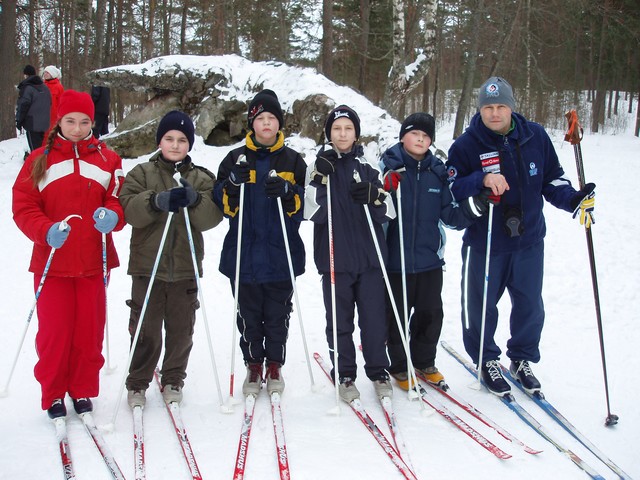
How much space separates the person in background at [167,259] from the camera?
10.8 feet

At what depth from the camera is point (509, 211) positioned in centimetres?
356

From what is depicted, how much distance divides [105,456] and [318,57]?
74.1ft

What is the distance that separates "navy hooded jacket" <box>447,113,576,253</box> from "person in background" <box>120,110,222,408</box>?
177 centimetres

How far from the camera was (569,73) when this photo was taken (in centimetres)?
2784

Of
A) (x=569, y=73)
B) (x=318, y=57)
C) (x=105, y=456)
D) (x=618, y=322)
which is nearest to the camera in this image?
(x=105, y=456)

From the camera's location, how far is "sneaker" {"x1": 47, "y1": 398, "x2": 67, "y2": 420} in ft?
10.2

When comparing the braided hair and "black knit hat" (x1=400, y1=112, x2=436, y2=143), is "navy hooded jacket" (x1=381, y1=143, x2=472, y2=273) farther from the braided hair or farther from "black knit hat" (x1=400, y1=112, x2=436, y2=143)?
the braided hair

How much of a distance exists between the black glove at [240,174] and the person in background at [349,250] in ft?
1.34

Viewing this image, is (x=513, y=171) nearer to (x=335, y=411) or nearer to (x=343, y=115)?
(x=343, y=115)

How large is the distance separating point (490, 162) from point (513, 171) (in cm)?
18

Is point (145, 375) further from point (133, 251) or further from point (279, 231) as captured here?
point (279, 231)

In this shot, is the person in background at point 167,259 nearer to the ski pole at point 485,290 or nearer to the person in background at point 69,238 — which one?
the person in background at point 69,238

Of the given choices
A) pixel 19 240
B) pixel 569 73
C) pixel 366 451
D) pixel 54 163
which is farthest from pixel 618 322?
pixel 569 73

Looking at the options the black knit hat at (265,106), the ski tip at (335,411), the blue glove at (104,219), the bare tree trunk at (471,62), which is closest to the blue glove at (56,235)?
the blue glove at (104,219)
